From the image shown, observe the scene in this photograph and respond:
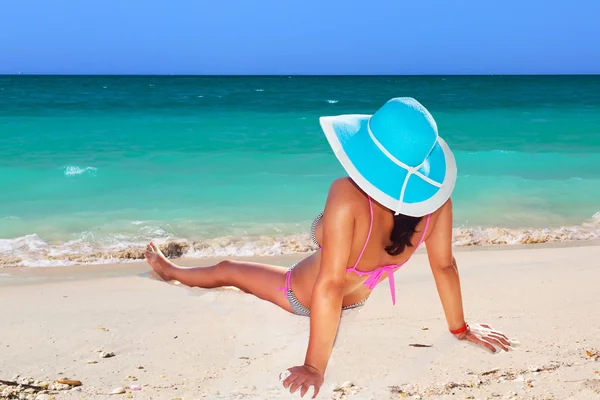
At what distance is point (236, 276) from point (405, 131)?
1628 millimetres

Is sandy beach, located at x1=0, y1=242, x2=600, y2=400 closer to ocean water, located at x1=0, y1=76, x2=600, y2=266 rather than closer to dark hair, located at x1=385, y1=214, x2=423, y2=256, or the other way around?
dark hair, located at x1=385, y1=214, x2=423, y2=256

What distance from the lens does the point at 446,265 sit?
2.66 m

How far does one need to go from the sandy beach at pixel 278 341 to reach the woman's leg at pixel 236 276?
7 centimetres

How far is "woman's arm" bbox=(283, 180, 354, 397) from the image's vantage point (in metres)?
2.16

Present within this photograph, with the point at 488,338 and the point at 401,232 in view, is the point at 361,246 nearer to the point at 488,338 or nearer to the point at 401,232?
the point at 401,232

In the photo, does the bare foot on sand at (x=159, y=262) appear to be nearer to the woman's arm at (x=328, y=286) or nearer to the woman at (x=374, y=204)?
the woman at (x=374, y=204)

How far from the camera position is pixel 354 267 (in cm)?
248

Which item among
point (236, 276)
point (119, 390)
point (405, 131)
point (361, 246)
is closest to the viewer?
point (405, 131)

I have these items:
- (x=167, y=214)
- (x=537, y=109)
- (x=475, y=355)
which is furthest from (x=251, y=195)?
(x=537, y=109)

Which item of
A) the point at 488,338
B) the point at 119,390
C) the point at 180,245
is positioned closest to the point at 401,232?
the point at 488,338

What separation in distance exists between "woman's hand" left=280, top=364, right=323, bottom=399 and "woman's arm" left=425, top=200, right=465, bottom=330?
72 cm

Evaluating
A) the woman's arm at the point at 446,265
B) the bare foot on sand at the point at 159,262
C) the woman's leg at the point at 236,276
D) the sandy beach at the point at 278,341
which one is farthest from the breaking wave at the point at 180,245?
the woman's arm at the point at 446,265

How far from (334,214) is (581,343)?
1.42 m

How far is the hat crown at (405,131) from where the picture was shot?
209 cm
